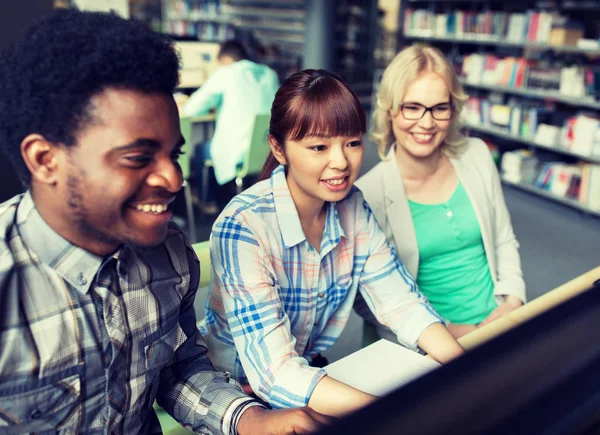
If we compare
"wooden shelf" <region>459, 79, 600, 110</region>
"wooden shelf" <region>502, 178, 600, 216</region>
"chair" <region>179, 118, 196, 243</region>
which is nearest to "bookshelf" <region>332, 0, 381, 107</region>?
"wooden shelf" <region>459, 79, 600, 110</region>

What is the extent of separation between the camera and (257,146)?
3.40 metres

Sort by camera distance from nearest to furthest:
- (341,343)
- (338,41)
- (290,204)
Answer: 1. (290,204)
2. (341,343)
3. (338,41)

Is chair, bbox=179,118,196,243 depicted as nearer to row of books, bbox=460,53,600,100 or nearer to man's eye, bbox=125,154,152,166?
man's eye, bbox=125,154,152,166

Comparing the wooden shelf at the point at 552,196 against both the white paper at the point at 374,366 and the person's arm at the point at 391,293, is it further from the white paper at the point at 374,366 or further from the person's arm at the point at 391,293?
the white paper at the point at 374,366

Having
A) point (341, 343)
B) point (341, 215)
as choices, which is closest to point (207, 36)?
point (341, 343)

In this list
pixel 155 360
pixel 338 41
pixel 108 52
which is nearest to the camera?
pixel 108 52

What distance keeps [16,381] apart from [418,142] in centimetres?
125

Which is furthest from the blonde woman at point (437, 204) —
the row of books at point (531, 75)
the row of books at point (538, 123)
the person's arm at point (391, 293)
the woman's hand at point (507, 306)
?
the row of books at point (531, 75)

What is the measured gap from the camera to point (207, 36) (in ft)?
27.9

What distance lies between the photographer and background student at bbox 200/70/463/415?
1003 mm

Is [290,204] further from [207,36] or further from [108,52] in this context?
[207,36]

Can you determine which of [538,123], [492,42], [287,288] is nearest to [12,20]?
[287,288]

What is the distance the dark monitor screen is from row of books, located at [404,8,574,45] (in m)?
4.89

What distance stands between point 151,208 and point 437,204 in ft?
3.64
